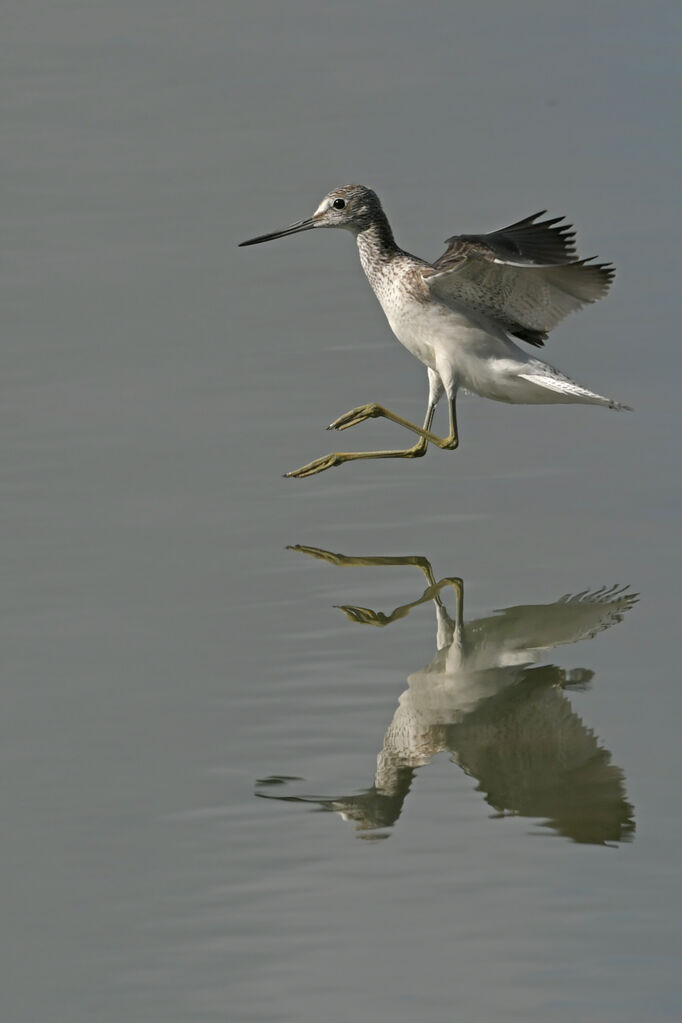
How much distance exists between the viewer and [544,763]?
721cm

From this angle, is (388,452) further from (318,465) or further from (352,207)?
(352,207)

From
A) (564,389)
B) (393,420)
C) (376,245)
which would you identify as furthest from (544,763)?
(376,245)

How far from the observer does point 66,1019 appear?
5.54m

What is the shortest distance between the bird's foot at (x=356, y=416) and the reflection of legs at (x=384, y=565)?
1.05 m

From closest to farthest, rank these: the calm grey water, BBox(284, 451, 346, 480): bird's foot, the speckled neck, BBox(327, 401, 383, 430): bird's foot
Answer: the calm grey water, BBox(284, 451, 346, 480): bird's foot, BBox(327, 401, 383, 430): bird's foot, the speckled neck

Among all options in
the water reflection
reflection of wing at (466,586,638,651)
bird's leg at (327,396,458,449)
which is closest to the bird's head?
bird's leg at (327,396,458,449)

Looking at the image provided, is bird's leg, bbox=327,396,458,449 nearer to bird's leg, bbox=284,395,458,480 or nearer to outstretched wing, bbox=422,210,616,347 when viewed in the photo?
bird's leg, bbox=284,395,458,480

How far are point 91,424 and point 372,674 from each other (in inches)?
132

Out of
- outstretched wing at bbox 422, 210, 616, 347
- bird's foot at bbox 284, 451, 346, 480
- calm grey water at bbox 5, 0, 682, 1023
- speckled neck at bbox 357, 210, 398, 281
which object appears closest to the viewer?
calm grey water at bbox 5, 0, 682, 1023

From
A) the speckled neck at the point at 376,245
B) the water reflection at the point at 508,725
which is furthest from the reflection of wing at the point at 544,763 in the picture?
the speckled neck at the point at 376,245

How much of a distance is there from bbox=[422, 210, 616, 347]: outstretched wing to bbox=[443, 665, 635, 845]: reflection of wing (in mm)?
2746

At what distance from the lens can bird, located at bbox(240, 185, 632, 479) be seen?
1009 cm

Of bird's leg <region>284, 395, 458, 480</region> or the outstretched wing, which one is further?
bird's leg <region>284, 395, 458, 480</region>

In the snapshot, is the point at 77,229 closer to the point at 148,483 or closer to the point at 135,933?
the point at 148,483
